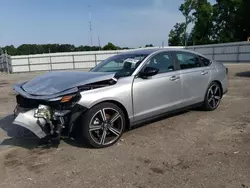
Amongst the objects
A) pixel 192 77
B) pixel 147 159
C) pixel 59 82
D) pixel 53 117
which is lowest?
pixel 147 159

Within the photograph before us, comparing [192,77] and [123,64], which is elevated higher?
[123,64]

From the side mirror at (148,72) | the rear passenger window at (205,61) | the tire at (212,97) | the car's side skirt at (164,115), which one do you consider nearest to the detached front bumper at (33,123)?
the car's side skirt at (164,115)

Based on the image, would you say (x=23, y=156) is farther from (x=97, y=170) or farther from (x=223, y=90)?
(x=223, y=90)

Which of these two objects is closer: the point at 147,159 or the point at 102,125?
the point at 147,159

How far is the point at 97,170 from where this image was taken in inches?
137

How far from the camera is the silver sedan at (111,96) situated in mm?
3955

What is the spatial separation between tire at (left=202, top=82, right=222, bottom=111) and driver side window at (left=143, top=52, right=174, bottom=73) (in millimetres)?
1332

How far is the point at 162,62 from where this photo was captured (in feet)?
17.1

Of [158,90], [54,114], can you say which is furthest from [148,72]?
[54,114]

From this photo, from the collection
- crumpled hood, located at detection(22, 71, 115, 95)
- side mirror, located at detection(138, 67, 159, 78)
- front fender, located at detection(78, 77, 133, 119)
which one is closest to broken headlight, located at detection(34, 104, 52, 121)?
crumpled hood, located at detection(22, 71, 115, 95)

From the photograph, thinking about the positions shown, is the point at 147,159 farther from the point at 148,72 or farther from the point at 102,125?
the point at 148,72

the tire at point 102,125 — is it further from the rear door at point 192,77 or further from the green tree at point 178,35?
the green tree at point 178,35

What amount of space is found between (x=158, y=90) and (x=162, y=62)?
0.67 meters

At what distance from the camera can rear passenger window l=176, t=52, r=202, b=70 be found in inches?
217
